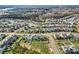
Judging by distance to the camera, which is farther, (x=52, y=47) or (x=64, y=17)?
(x=64, y=17)

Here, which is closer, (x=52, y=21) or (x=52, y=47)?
(x=52, y=47)

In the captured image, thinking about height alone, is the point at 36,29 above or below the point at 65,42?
above
